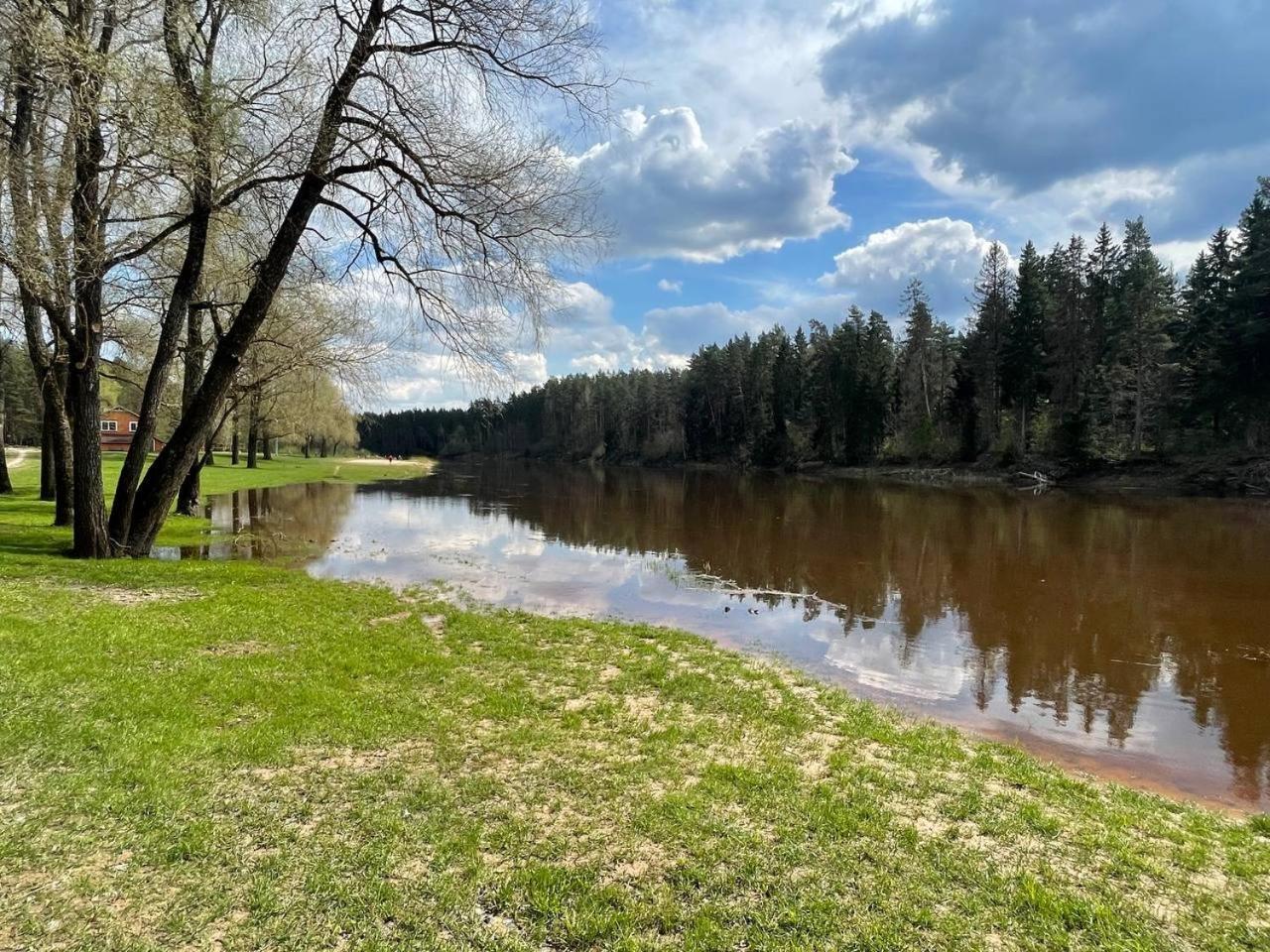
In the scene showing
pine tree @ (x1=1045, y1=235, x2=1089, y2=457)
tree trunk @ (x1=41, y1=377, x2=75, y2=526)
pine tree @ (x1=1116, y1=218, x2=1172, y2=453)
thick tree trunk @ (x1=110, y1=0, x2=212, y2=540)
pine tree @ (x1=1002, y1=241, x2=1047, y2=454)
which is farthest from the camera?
pine tree @ (x1=1002, y1=241, x2=1047, y2=454)

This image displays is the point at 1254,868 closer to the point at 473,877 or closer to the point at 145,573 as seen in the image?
the point at 473,877

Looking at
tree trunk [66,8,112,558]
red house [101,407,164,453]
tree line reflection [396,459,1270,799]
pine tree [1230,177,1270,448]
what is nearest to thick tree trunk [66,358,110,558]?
tree trunk [66,8,112,558]

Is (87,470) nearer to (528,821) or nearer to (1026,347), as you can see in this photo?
(528,821)

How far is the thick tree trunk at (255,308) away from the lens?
9.11 meters

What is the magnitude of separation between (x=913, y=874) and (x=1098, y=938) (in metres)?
0.89

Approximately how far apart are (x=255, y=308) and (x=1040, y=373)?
178ft

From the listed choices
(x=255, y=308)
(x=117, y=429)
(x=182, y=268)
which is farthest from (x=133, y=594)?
(x=117, y=429)

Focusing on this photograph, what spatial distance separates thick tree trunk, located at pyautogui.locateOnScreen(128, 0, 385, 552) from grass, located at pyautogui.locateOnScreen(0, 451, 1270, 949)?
4217mm

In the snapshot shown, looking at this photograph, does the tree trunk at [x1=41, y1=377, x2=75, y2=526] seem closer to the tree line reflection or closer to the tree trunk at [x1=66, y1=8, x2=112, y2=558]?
the tree trunk at [x1=66, y1=8, x2=112, y2=558]

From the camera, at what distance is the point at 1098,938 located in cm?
351

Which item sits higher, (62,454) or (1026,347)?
(1026,347)

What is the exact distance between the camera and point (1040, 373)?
50406mm

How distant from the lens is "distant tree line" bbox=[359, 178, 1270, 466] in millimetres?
41625

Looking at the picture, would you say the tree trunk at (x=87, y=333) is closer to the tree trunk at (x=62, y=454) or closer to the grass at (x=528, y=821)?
the tree trunk at (x=62, y=454)
